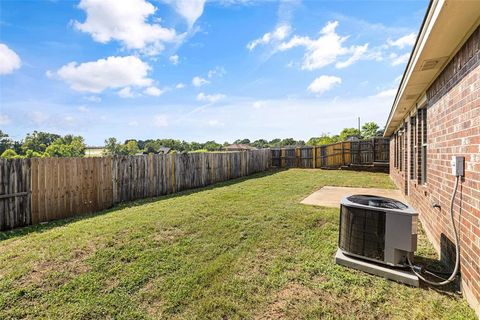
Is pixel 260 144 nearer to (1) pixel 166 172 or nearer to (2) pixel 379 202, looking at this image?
(1) pixel 166 172

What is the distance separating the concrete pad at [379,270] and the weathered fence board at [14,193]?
6.31m

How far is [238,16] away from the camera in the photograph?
27.3ft

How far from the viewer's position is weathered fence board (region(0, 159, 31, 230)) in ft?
16.0

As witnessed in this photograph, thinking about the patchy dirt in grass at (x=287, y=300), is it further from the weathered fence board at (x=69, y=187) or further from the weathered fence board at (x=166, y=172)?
the weathered fence board at (x=166, y=172)

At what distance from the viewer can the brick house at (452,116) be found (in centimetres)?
203

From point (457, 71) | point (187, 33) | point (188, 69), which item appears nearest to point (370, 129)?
point (188, 69)

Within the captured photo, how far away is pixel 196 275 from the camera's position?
114 inches

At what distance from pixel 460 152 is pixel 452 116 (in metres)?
0.52

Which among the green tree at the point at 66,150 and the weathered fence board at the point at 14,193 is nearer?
the weathered fence board at the point at 14,193

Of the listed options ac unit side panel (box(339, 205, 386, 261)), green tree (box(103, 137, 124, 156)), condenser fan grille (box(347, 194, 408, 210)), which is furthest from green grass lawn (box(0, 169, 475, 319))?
green tree (box(103, 137, 124, 156))

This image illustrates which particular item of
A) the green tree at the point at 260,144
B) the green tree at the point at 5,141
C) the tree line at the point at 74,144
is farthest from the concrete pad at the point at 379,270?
the green tree at the point at 260,144

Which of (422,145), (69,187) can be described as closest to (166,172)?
(69,187)

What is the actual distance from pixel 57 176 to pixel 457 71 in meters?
7.62

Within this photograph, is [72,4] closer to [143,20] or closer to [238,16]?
[143,20]
